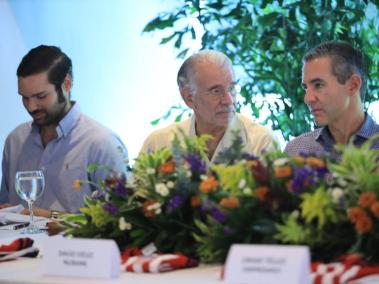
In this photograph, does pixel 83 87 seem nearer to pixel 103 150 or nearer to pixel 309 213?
pixel 103 150

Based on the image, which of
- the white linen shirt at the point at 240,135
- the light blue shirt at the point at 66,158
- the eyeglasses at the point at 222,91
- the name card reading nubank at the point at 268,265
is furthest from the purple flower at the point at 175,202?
the light blue shirt at the point at 66,158

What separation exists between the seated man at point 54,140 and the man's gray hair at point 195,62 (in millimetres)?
446

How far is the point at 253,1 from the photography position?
4.25 meters

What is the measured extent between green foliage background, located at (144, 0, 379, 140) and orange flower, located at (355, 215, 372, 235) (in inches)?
94.5

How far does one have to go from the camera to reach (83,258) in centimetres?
177

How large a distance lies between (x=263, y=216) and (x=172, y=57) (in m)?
3.54

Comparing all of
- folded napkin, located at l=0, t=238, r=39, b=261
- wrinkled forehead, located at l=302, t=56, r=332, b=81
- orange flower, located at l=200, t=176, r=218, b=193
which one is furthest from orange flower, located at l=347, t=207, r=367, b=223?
wrinkled forehead, located at l=302, t=56, r=332, b=81

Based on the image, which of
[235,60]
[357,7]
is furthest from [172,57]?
[357,7]

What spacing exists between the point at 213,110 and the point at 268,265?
2.11 meters

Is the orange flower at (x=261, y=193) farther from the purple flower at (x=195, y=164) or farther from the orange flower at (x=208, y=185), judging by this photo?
the purple flower at (x=195, y=164)

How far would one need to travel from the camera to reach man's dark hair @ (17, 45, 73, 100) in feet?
13.0

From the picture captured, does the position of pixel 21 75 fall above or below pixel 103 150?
above

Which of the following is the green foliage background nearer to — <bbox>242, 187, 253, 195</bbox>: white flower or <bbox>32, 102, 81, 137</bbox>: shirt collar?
<bbox>32, 102, 81, 137</bbox>: shirt collar

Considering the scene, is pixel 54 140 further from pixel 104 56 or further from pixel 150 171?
pixel 150 171
